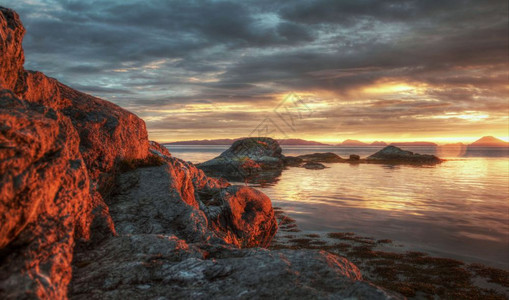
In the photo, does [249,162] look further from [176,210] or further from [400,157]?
[400,157]

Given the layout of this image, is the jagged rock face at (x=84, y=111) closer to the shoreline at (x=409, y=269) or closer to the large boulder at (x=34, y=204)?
the large boulder at (x=34, y=204)

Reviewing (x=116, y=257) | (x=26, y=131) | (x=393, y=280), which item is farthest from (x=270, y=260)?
(x=393, y=280)

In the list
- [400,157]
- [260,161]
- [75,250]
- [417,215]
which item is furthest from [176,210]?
[400,157]

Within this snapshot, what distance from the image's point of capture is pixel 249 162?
52688 millimetres

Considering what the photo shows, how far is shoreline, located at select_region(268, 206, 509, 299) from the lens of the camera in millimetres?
10305

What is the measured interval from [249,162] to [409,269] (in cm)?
4144

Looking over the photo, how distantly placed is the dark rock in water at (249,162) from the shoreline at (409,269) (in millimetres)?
26446

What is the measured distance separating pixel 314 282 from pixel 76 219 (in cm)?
354

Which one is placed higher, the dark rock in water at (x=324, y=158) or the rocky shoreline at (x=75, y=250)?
the rocky shoreline at (x=75, y=250)

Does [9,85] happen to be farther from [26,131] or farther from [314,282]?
[314,282]

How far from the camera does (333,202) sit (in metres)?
24.6

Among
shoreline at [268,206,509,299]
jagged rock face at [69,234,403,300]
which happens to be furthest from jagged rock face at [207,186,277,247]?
jagged rock face at [69,234,403,300]

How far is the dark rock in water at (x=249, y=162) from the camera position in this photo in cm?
4659

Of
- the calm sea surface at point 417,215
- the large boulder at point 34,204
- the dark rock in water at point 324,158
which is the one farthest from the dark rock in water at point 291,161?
the large boulder at point 34,204
